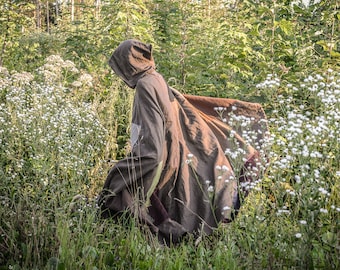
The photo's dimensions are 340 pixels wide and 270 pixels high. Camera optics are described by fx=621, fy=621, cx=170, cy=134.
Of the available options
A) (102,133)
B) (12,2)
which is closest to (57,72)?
(102,133)

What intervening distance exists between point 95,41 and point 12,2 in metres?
2.08

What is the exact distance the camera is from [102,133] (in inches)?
222

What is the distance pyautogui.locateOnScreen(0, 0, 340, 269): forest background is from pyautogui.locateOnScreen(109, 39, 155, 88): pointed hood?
0.77 meters

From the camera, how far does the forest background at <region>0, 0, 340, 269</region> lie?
133 inches

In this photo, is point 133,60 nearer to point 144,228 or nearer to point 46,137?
point 46,137

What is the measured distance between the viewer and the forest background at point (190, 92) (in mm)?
3389

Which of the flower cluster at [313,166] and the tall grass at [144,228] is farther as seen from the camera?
the tall grass at [144,228]

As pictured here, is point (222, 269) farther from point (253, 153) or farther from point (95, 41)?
point (95, 41)

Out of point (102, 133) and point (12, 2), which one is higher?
point (12, 2)

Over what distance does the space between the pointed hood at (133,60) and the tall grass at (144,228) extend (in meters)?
0.75

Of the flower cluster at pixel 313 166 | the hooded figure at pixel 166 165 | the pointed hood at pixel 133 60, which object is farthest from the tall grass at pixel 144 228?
the pointed hood at pixel 133 60

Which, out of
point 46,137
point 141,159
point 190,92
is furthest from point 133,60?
point 190,92

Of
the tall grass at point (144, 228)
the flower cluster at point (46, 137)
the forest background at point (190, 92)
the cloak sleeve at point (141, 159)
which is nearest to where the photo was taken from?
the tall grass at point (144, 228)

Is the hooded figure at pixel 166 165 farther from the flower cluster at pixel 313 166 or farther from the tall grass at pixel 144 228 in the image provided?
the flower cluster at pixel 313 166
